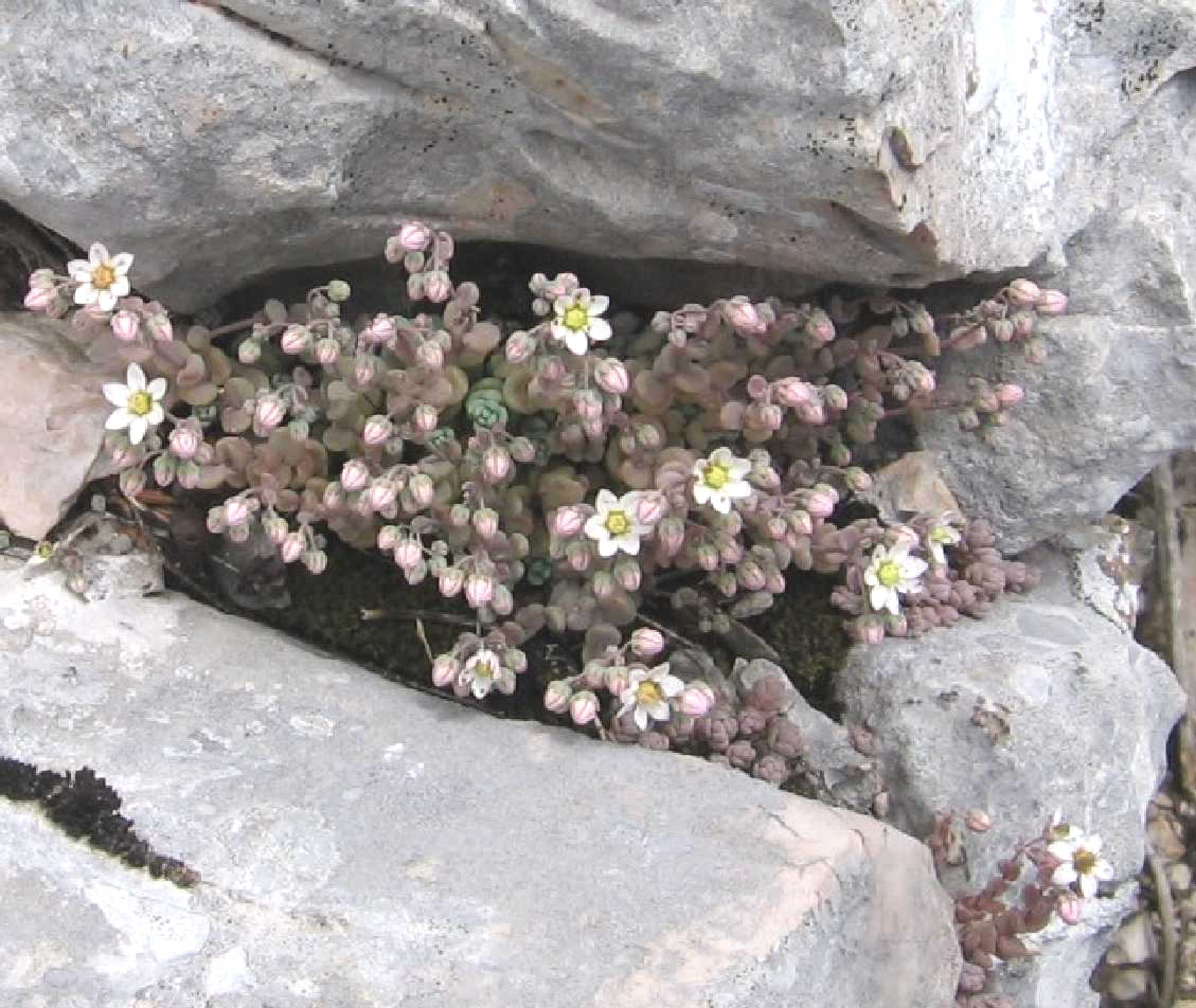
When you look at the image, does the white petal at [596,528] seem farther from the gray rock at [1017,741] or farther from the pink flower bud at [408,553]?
the gray rock at [1017,741]

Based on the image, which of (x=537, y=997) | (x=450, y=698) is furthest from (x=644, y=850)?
(x=450, y=698)

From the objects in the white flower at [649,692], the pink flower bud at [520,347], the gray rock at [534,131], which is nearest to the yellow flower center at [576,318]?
the pink flower bud at [520,347]

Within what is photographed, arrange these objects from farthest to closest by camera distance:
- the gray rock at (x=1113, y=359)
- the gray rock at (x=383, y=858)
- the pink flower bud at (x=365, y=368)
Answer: the gray rock at (x=1113, y=359) < the pink flower bud at (x=365, y=368) < the gray rock at (x=383, y=858)

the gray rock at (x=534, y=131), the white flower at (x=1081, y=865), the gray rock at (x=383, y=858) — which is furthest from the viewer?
A: the white flower at (x=1081, y=865)

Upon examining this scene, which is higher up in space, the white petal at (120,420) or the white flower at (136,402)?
the white flower at (136,402)

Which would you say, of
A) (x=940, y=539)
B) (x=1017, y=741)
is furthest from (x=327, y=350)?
(x=1017, y=741)

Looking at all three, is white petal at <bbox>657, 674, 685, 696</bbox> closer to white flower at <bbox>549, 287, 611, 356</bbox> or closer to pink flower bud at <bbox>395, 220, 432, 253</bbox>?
white flower at <bbox>549, 287, 611, 356</bbox>

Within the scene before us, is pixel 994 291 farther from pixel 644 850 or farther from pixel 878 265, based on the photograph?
pixel 644 850
